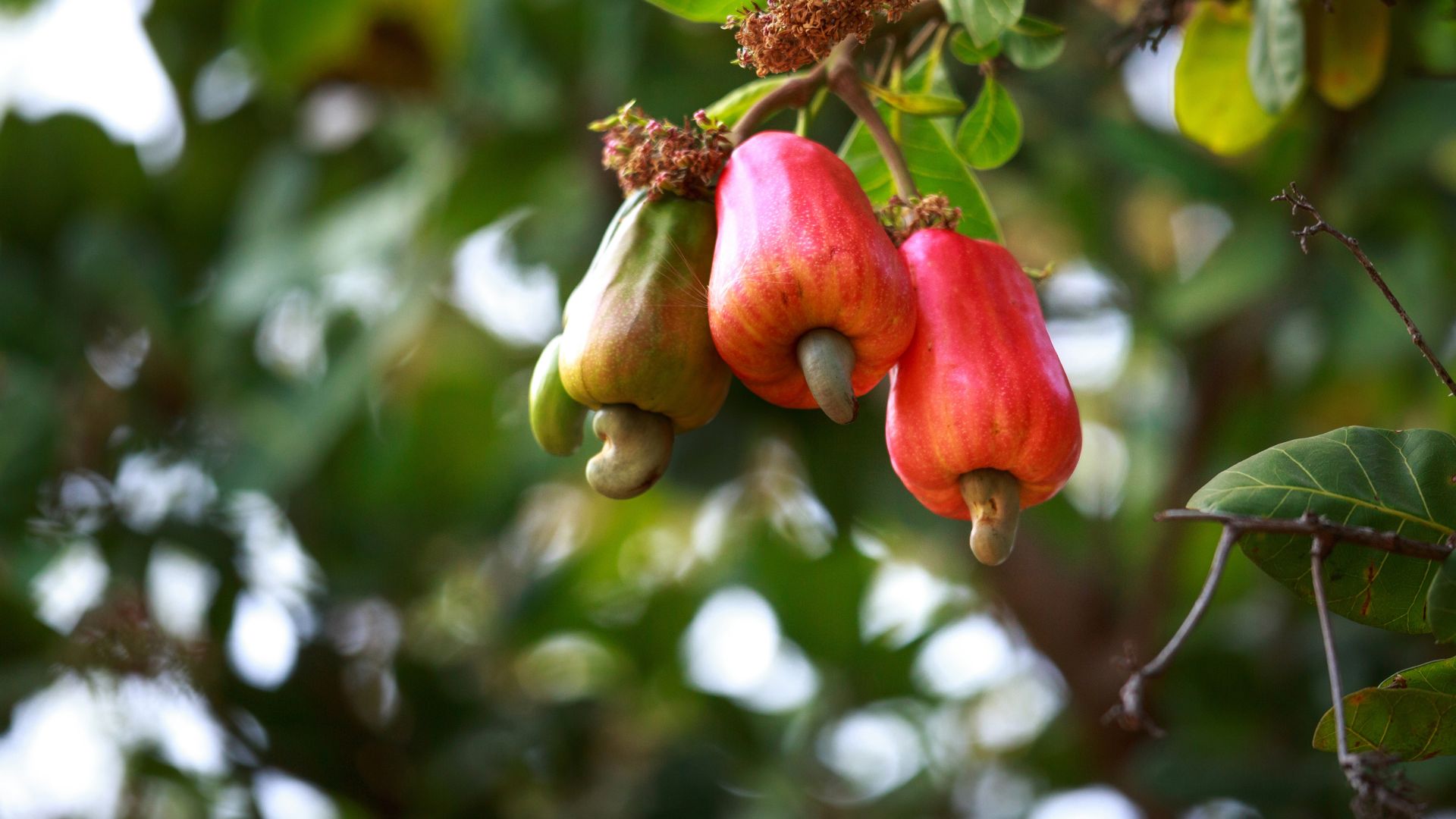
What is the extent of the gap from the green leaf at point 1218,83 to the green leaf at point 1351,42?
2.2 inches

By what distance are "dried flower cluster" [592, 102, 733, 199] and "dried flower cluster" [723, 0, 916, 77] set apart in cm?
5

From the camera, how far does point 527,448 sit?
2.36 metres

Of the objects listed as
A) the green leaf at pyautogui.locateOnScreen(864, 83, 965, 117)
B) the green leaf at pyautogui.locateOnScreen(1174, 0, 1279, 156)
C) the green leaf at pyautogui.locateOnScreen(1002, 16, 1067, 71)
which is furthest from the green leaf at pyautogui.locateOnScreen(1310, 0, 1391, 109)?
the green leaf at pyautogui.locateOnScreen(864, 83, 965, 117)

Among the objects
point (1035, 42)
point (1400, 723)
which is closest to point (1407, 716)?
point (1400, 723)

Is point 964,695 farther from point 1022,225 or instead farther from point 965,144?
point 965,144

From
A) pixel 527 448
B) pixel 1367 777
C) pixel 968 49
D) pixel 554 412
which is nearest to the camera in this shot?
pixel 1367 777

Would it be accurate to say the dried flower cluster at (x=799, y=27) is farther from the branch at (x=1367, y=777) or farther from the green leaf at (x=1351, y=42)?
the green leaf at (x=1351, y=42)

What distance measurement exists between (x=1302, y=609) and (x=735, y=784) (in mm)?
1063

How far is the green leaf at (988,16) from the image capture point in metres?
0.74

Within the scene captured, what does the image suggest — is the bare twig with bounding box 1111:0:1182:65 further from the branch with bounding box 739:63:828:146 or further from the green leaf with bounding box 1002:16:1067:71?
the branch with bounding box 739:63:828:146

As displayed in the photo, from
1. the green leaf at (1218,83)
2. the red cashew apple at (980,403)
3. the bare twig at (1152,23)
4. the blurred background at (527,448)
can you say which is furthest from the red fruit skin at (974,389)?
the blurred background at (527,448)

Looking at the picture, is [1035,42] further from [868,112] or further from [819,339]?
[819,339]

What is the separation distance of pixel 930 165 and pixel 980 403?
0.28m

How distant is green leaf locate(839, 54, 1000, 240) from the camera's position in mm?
908
